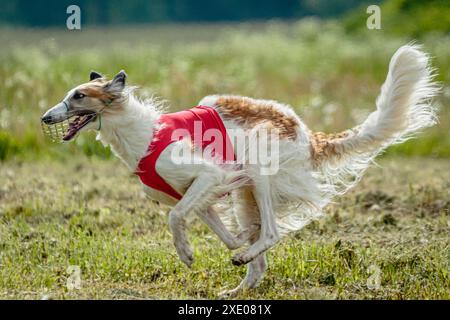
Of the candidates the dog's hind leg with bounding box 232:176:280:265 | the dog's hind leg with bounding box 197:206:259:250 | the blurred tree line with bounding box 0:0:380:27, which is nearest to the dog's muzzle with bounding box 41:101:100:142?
the dog's hind leg with bounding box 197:206:259:250

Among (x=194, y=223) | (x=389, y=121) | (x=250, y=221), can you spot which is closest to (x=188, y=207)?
(x=250, y=221)

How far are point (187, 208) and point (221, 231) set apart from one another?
441 millimetres

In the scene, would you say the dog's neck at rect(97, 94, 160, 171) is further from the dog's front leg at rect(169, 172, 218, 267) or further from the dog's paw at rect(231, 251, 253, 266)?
the dog's paw at rect(231, 251, 253, 266)

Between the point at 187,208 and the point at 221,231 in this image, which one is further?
the point at 221,231

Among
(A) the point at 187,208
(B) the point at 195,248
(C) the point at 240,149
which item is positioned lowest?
(B) the point at 195,248

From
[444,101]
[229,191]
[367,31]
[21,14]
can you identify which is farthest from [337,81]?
[21,14]

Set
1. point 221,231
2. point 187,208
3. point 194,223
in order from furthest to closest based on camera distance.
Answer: point 194,223
point 221,231
point 187,208

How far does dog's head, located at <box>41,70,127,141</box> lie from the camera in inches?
254

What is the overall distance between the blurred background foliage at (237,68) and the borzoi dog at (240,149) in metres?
3.17

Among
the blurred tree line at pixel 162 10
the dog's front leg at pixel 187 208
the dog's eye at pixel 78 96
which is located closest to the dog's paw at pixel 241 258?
the dog's front leg at pixel 187 208

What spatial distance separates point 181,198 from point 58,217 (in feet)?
8.45

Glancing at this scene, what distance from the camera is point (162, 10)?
47750 mm

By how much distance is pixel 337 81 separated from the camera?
748 inches

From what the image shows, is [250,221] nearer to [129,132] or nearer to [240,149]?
[240,149]
